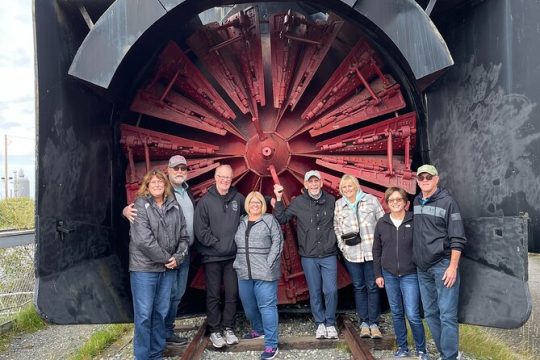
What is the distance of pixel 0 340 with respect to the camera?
191 inches

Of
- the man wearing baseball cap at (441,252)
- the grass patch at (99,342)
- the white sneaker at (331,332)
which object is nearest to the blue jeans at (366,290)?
the white sneaker at (331,332)

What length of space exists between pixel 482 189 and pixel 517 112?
0.56m

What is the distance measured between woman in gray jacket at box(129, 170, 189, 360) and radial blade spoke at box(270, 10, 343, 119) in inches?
50.9

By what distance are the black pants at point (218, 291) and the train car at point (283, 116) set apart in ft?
1.94

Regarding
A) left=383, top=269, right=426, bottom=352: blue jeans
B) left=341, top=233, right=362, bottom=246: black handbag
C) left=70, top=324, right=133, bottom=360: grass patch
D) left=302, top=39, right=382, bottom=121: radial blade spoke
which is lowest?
left=70, top=324, right=133, bottom=360: grass patch

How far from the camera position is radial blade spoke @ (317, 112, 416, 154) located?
3.83 m

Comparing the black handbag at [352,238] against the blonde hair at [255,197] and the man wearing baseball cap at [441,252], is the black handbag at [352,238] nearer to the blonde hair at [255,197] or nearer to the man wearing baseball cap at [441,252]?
the man wearing baseball cap at [441,252]

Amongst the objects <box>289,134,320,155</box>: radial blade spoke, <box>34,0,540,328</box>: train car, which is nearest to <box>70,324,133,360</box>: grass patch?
<box>34,0,540,328</box>: train car

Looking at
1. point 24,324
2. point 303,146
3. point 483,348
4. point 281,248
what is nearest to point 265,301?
point 281,248

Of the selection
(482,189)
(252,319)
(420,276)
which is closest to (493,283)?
(420,276)

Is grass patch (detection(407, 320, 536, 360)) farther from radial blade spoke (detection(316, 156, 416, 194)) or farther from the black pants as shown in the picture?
the black pants

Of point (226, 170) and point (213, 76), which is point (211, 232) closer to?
point (226, 170)

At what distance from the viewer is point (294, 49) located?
159 inches

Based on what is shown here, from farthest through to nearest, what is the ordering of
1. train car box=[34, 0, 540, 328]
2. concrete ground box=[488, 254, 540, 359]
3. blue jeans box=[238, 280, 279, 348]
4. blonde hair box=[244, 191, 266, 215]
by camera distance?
1. concrete ground box=[488, 254, 540, 359]
2. blonde hair box=[244, 191, 266, 215]
3. blue jeans box=[238, 280, 279, 348]
4. train car box=[34, 0, 540, 328]
